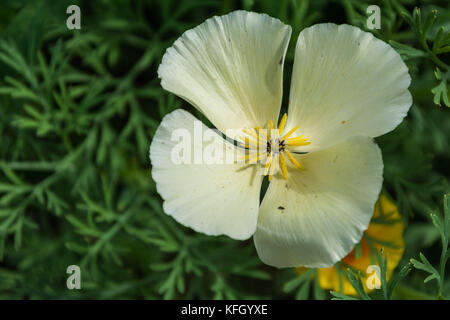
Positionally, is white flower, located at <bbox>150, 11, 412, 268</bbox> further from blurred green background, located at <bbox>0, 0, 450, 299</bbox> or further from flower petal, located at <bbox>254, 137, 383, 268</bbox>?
blurred green background, located at <bbox>0, 0, 450, 299</bbox>

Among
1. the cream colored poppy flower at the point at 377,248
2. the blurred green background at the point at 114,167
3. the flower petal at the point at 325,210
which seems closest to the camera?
the flower petal at the point at 325,210

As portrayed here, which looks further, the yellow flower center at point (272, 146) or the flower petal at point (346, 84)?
the yellow flower center at point (272, 146)

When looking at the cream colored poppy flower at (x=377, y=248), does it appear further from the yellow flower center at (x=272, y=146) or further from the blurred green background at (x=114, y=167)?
the yellow flower center at (x=272, y=146)

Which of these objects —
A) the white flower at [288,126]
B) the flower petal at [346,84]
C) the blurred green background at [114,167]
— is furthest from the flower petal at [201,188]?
the blurred green background at [114,167]

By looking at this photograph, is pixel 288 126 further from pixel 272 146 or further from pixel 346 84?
pixel 346 84

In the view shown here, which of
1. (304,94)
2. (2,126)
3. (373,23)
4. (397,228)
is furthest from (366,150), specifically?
(2,126)
